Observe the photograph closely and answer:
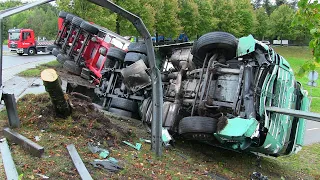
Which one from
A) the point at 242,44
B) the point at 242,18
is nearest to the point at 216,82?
the point at 242,44

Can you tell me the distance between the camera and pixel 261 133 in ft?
19.6

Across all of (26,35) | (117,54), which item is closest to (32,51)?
(26,35)

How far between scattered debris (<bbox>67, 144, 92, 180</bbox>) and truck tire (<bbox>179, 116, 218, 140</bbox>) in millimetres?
2203

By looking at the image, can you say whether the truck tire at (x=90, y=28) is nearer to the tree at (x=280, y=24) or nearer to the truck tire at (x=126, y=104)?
the truck tire at (x=126, y=104)

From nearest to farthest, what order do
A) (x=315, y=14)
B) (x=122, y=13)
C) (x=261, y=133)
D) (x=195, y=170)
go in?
(x=315, y=14) → (x=122, y=13) → (x=195, y=170) → (x=261, y=133)

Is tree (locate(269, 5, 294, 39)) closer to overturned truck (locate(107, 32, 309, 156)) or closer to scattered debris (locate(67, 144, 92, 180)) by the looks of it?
overturned truck (locate(107, 32, 309, 156))

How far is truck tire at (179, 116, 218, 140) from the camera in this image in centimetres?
605

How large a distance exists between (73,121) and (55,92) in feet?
2.23

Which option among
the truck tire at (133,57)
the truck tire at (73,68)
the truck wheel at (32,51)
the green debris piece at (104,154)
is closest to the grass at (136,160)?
the green debris piece at (104,154)

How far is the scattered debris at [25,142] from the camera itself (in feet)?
14.5

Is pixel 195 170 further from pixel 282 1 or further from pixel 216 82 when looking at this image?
pixel 282 1

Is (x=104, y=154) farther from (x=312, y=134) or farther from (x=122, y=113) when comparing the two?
(x=312, y=134)

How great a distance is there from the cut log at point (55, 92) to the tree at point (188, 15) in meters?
29.7

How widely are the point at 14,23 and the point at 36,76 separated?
2449 inches
